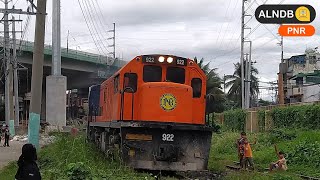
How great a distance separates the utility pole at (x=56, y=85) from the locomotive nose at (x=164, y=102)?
29307mm

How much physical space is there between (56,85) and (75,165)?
3670cm

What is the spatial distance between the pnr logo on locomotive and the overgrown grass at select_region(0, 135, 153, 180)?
6.71ft

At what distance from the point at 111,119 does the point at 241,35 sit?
4020cm

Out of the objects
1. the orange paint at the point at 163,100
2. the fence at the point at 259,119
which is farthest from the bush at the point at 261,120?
the orange paint at the point at 163,100

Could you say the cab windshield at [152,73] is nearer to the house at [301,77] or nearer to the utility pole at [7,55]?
the utility pole at [7,55]

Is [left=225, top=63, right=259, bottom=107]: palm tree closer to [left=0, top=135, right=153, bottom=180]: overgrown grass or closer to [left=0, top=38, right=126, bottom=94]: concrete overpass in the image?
[left=0, top=38, right=126, bottom=94]: concrete overpass

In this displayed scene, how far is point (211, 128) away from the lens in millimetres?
14219

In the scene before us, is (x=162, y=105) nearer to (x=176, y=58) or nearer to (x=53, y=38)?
(x=176, y=58)

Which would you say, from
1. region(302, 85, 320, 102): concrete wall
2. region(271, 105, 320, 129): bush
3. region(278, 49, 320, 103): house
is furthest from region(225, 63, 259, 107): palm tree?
region(271, 105, 320, 129): bush

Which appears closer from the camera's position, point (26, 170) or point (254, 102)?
point (26, 170)

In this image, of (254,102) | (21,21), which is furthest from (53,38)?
(254,102)

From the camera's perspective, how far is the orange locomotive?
13.8 metres

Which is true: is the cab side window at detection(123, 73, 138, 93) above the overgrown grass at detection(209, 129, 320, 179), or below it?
above

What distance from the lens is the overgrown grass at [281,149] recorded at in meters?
17.0
